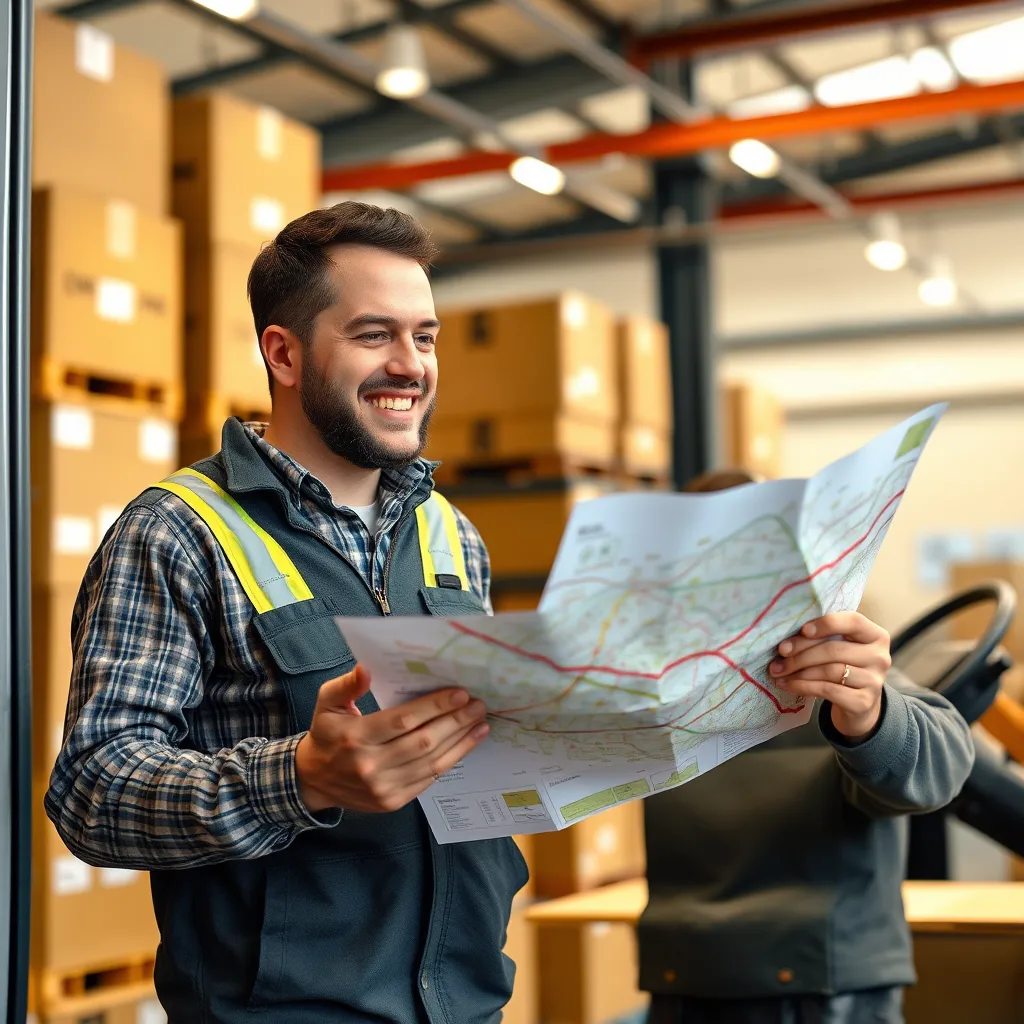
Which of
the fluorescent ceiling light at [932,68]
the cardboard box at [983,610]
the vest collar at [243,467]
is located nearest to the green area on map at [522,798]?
the vest collar at [243,467]

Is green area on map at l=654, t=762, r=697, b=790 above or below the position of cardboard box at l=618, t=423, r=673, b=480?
below

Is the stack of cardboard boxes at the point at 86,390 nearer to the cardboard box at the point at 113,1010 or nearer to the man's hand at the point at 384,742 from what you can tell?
the cardboard box at the point at 113,1010

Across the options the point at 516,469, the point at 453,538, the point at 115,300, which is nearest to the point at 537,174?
the point at 516,469

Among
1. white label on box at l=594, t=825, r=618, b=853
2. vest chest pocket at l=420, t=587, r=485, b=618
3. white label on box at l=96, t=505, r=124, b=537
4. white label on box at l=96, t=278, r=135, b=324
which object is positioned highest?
white label on box at l=96, t=278, r=135, b=324

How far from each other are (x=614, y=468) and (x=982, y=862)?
291 centimetres

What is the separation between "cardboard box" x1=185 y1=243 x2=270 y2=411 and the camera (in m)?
5.04

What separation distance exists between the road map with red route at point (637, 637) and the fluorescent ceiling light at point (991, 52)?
11.3m

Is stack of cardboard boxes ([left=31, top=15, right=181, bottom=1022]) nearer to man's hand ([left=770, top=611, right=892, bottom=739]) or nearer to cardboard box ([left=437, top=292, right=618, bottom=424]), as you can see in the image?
cardboard box ([left=437, top=292, right=618, bottom=424])

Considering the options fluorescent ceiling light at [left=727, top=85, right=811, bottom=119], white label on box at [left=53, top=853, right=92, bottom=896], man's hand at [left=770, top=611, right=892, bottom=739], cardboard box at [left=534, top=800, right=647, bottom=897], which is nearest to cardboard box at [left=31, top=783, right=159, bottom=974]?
white label on box at [left=53, top=853, right=92, bottom=896]

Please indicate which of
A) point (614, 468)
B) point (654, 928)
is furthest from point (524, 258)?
point (654, 928)

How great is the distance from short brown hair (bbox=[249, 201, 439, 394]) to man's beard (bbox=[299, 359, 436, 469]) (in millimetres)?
75

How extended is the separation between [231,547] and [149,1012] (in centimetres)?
339

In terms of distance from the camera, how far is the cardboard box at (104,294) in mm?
4387

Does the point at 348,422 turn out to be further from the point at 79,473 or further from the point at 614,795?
the point at 79,473
